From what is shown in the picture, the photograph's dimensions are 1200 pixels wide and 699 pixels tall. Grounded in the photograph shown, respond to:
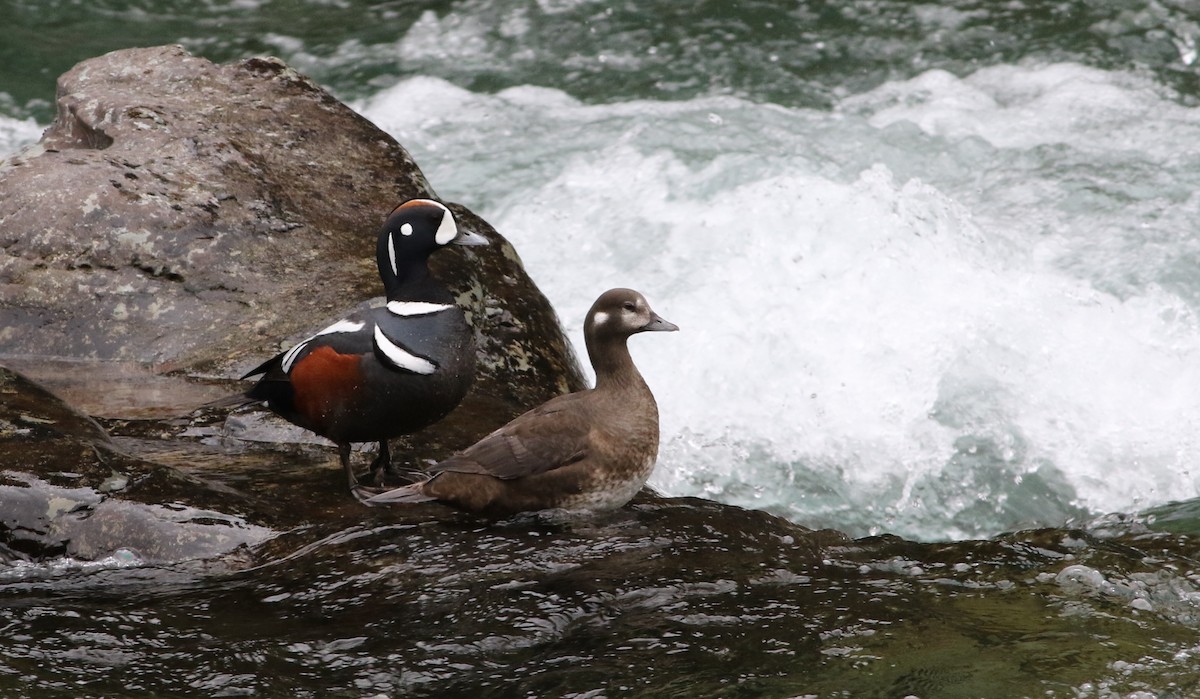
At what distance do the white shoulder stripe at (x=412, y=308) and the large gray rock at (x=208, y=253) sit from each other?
3.25 feet

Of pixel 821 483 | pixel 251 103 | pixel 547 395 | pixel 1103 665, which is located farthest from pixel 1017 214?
pixel 1103 665

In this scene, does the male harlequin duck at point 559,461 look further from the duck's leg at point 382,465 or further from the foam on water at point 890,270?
the foam on water at point 890,270

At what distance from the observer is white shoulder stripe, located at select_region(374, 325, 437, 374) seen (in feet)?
15.9

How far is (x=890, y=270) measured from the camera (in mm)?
8555

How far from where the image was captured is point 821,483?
23.2 feet

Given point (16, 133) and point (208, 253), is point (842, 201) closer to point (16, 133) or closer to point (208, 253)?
point (208, 253)

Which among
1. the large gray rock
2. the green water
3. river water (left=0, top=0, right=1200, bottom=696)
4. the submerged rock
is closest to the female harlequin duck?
the submerged rock

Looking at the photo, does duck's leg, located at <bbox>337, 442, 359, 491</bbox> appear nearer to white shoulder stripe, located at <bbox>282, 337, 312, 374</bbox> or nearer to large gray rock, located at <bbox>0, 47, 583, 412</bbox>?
white shoulder stripe, located at <bbox>282, 337, 312, 374</bbox>

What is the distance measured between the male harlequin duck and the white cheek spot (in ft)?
2.46

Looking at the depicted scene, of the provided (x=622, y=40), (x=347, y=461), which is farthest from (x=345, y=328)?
(x=622, y=40)

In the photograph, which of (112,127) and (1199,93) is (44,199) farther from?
(1199,93)

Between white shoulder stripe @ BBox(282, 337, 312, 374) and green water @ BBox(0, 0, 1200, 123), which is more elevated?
Result: green water @ BBox(0, 0, 1200, 123)

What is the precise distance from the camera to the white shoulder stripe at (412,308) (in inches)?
198

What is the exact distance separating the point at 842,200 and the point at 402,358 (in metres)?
4.86
